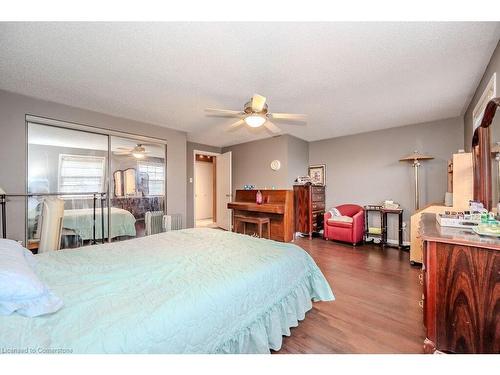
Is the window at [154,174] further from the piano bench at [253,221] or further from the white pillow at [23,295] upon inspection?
the white pillow at [23,295]

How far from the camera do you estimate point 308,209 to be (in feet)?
15.8

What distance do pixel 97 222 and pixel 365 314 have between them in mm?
3806

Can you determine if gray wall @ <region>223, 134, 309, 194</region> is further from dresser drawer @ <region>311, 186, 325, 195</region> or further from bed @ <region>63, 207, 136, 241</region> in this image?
bed @ <region>63, 207, 136, 241</region>

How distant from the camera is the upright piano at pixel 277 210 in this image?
455cm

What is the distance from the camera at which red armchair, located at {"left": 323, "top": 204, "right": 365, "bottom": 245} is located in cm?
416

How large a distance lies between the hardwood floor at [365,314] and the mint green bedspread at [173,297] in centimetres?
16

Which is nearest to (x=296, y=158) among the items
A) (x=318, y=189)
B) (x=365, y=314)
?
(x=318, y=189)

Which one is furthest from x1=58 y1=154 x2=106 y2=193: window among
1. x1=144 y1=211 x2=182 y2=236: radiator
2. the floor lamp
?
the floor lamp

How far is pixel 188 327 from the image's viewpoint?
0.99m

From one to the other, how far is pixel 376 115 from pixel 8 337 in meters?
4.44

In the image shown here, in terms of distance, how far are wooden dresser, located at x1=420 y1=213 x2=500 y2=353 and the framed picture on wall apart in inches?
155

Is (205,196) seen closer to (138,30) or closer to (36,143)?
(36,143)

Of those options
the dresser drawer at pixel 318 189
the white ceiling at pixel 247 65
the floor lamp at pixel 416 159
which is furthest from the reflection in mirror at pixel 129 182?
the floor lamp at pixel 416 159
